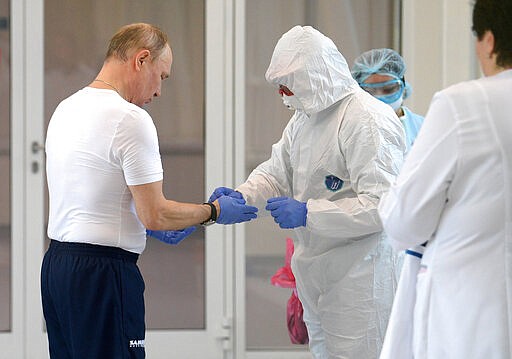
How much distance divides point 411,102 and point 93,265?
2.70 metres

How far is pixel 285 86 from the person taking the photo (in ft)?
9.21

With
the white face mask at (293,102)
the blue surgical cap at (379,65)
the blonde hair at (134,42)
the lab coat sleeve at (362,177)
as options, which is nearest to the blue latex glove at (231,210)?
the lab coat sleeve at (362,177)

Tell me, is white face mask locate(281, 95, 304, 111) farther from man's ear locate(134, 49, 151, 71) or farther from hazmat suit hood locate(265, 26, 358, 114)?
man's ear locate(134, 49, 151, 71)

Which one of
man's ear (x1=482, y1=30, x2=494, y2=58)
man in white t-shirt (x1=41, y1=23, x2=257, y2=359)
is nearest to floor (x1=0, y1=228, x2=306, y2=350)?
man in white t-shirt (x1=41, y1=23, x2=257, y2=359)

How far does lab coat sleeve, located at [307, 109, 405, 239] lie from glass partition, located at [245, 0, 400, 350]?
6.05ft

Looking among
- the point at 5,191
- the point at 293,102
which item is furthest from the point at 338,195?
the point at 5,191

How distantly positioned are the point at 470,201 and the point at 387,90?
66.8 inches

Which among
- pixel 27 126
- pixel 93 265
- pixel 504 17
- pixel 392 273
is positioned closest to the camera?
pixel 504 17

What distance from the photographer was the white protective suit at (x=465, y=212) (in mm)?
1827

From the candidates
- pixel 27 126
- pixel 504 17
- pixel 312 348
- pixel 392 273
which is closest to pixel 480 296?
pixel 504 17

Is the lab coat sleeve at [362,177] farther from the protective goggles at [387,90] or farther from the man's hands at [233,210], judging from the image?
the protective goggles at [387,90]

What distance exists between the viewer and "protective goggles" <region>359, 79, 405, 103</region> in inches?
138

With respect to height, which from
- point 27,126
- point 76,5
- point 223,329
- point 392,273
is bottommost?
point 223,329

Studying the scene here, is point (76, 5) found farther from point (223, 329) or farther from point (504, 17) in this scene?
point (504, 17)
